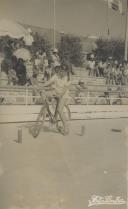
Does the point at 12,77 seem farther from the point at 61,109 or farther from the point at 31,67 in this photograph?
the point at 61,109

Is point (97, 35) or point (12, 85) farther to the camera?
point (97, 35)

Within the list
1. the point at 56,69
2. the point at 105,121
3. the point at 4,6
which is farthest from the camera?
the point at 105,121

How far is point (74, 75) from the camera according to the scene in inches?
48.4

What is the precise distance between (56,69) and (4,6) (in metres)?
0.26

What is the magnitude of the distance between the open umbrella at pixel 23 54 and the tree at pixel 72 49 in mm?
117

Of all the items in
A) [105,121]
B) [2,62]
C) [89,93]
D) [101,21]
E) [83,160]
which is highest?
[101,21]

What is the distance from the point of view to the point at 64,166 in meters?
1.22

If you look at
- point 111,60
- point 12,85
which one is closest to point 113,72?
point 111,60

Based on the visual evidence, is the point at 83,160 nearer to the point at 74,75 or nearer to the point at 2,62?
the point at 74,75

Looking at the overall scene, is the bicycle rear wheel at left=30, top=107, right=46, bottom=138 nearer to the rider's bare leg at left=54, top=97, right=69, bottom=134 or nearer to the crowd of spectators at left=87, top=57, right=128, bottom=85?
the rider's bare leg at left=54, top=97, right=69, bottom=134

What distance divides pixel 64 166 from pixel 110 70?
0.39 metres
